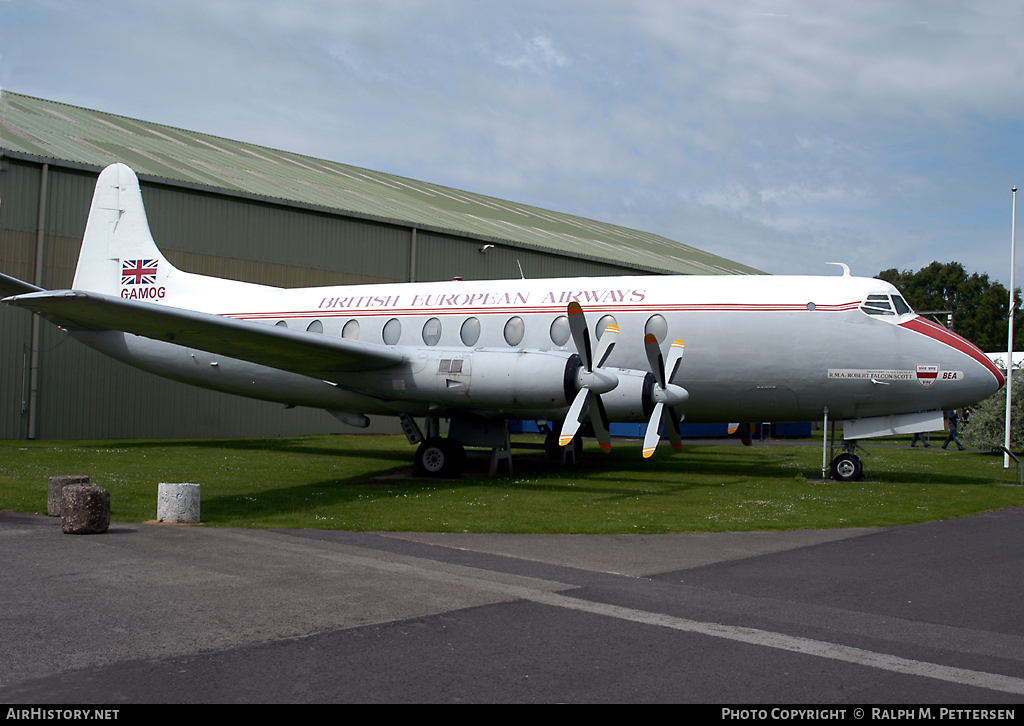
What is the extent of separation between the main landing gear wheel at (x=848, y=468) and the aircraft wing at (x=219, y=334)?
29.6 ft

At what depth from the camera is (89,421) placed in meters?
25.0

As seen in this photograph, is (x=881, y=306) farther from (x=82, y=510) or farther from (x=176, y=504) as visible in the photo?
(x=82, y=510)

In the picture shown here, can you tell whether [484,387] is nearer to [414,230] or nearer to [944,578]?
[944,578]

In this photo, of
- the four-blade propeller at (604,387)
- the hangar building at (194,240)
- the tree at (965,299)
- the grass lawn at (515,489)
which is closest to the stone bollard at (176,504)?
the grass lawn at (515,489)

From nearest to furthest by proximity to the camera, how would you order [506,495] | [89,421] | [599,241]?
[506,495]
[89,421]
[599,241]

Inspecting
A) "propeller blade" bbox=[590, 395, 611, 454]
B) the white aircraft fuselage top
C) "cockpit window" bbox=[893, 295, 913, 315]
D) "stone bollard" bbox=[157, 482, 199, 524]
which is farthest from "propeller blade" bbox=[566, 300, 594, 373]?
"cockpit window" bbox=[893, 295, 913, 315]

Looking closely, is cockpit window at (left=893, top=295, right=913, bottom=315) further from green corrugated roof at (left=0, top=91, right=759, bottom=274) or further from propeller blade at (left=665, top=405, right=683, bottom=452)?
green corrugated roof at (left=0, top=91, right=759, bottom=274)

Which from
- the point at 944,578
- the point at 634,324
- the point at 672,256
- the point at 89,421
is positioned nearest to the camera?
the point at 944,578

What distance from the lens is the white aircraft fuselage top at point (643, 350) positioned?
14.6m

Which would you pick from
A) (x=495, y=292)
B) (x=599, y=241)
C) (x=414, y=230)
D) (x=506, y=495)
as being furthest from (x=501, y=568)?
(x=599, y=241)

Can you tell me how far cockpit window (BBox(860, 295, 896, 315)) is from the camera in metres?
15.5

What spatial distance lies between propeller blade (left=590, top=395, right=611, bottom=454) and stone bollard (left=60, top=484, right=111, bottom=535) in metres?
7.41

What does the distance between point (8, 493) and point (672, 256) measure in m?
41.7

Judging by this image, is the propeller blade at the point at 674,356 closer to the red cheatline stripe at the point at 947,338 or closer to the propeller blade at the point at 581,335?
the propeller blade at the point at 581,335
